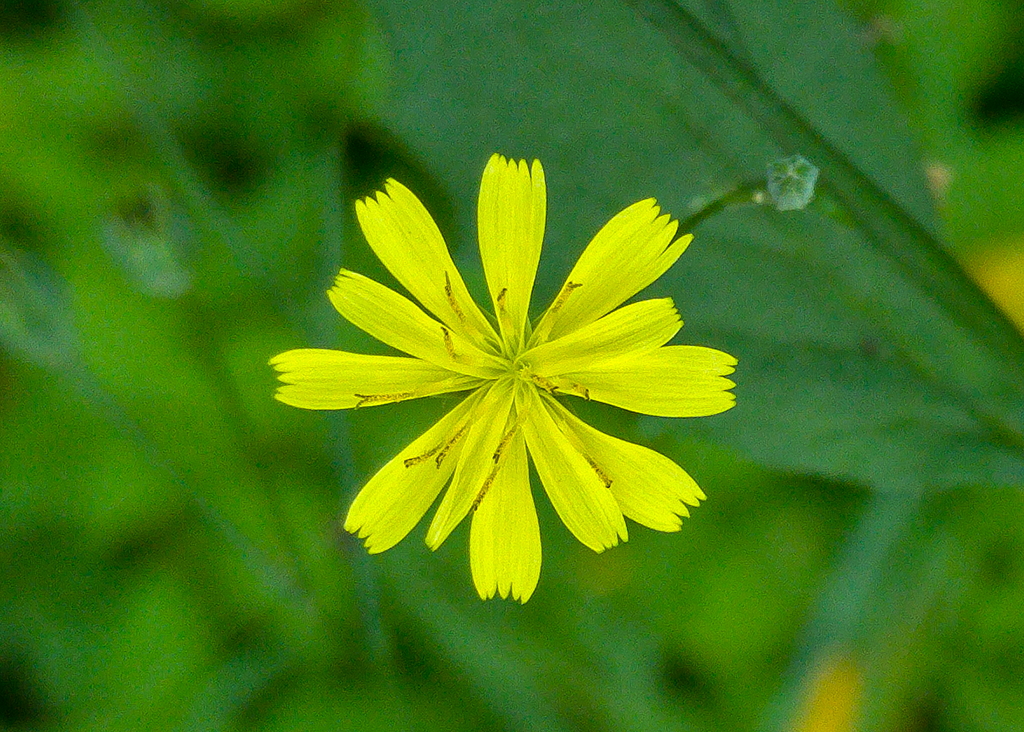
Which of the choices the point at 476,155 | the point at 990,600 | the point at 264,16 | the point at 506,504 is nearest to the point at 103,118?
the point at 264,16

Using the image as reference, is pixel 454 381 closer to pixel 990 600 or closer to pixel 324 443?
pixel 324 443

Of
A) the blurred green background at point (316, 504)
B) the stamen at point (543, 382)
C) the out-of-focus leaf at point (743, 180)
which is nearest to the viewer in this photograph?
the stamen at point (543, 382)

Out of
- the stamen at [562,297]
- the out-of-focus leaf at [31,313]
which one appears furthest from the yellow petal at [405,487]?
the out-of-focus leaf at [31,313]

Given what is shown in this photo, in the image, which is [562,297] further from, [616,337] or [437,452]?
[437,452]

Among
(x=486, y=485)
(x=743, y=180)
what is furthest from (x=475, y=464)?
(x=743, y=180)

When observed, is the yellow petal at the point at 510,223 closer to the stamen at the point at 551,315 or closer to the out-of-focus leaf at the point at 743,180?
the stamen at the point at 551,315

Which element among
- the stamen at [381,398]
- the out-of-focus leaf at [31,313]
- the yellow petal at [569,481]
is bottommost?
the out-of-focus leaf at [31,313]

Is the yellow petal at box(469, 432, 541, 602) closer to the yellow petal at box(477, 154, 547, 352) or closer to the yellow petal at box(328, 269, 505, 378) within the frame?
the yellow petal at box(328, 269, 505, 378)
